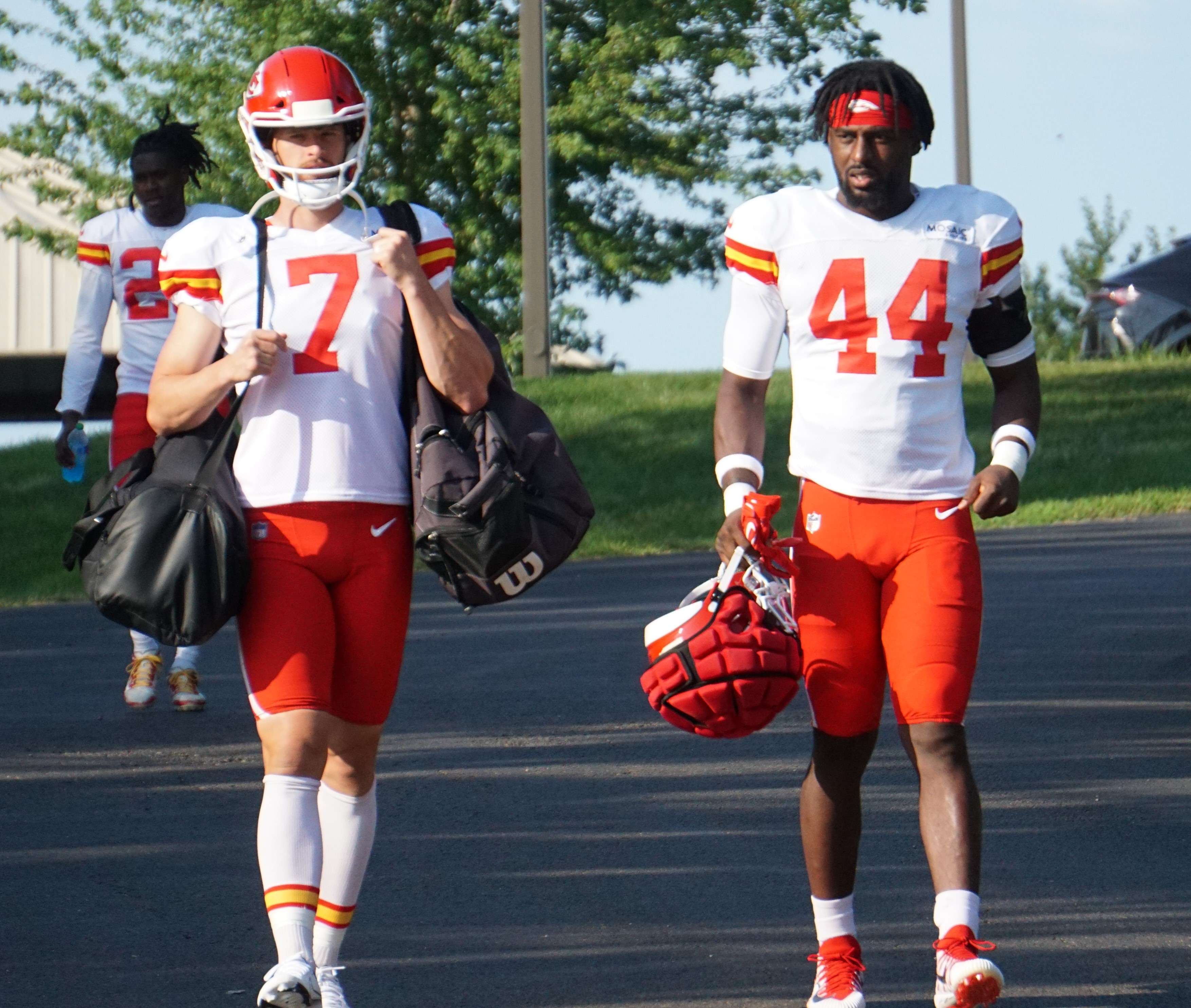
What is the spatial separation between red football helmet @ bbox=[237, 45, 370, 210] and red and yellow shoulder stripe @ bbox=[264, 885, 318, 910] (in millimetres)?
1447

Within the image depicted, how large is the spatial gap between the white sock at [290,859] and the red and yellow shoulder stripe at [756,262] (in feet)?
4.84


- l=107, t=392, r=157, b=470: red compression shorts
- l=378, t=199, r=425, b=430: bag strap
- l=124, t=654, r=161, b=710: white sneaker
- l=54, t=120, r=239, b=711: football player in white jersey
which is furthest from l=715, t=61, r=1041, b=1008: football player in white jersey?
l=124, t=654, r=161, b=710: white sneaker

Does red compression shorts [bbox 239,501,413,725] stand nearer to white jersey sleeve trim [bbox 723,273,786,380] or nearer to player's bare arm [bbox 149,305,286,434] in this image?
player's bare arm [bbox 149,305,286,434]

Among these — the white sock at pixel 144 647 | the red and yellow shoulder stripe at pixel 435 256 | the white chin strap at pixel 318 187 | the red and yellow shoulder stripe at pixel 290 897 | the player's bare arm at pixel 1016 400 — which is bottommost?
the red and yellow shoulder stripe at pixel 290 897

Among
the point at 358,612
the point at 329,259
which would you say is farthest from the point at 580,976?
the point at 329,259

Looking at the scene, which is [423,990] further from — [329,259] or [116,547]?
[329,259]

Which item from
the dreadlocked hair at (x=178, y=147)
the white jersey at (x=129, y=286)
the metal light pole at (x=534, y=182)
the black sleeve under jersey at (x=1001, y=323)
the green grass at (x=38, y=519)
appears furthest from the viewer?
the metal light pole at (x=534, y=182)

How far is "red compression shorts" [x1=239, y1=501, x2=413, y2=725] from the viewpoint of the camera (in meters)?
4.27

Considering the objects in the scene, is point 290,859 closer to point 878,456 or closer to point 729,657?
point 729,657

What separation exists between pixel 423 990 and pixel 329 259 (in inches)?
66.8

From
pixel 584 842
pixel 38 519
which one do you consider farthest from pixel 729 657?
pixel 38 519

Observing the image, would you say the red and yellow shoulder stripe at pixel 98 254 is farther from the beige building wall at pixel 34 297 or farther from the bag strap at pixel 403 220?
the beige building wall at pixel 34 297

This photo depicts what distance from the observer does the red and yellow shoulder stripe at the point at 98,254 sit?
26.6 ft

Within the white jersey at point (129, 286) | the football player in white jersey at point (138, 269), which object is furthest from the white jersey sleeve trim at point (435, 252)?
the white jersey at point (129, 286)
